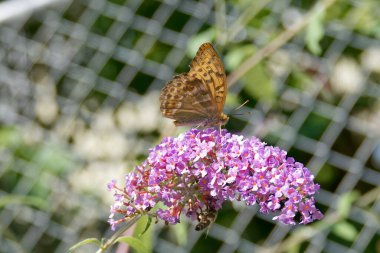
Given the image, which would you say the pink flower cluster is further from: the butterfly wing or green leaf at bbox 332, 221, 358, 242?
green leaf at bbox 332, 221, 358, 242

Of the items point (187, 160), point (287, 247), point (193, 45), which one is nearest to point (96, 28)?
point (193, 45)

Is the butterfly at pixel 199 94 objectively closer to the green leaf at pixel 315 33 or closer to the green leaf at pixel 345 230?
the green leaf at pixel 315 33

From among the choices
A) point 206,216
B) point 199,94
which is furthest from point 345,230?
point 206,216

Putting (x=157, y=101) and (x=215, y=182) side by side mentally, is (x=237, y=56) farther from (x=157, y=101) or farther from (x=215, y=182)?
(x=215, y=182)

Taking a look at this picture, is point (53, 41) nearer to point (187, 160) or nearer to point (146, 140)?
point (146, 140)

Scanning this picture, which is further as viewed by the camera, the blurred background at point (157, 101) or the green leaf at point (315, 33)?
the blurred background at point (157, 101)

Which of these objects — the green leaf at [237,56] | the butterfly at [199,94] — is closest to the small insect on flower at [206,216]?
the butterfly at [199,94]
